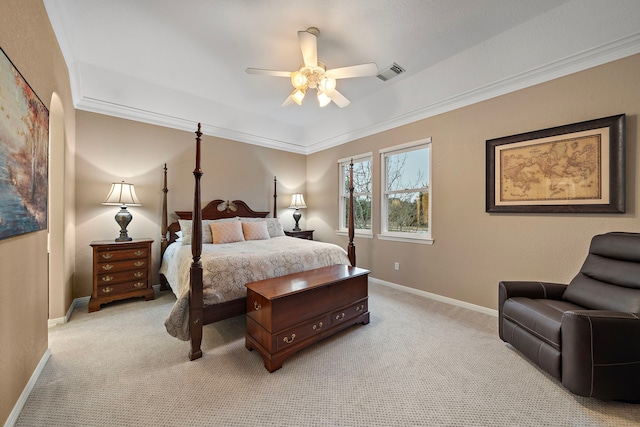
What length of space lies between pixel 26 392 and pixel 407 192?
14.1 ft

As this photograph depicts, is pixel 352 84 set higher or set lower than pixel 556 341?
higher

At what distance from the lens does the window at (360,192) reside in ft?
14.9

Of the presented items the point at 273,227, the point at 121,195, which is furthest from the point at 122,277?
the point at 273,227

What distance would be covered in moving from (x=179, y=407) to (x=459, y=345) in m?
2.28

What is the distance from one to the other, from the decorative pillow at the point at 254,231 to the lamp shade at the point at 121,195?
1.47 meters

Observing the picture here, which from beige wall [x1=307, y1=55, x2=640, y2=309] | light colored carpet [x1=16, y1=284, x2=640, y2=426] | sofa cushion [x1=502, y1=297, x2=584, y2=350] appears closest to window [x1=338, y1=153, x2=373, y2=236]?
beige wall [x1=307, y1=55, x2=640, y2=309]

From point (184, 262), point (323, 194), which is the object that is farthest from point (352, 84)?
point (184, 262)

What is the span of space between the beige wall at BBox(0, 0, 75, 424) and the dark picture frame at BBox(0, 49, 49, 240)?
0.08m

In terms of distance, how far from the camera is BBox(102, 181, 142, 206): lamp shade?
3.26 metres

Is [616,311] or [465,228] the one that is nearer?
[616,311]

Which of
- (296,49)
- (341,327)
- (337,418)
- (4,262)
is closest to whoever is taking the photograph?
(4,262)

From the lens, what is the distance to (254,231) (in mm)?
3912

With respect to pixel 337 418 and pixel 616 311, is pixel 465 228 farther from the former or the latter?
pixel 337 418

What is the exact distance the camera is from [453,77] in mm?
3107
